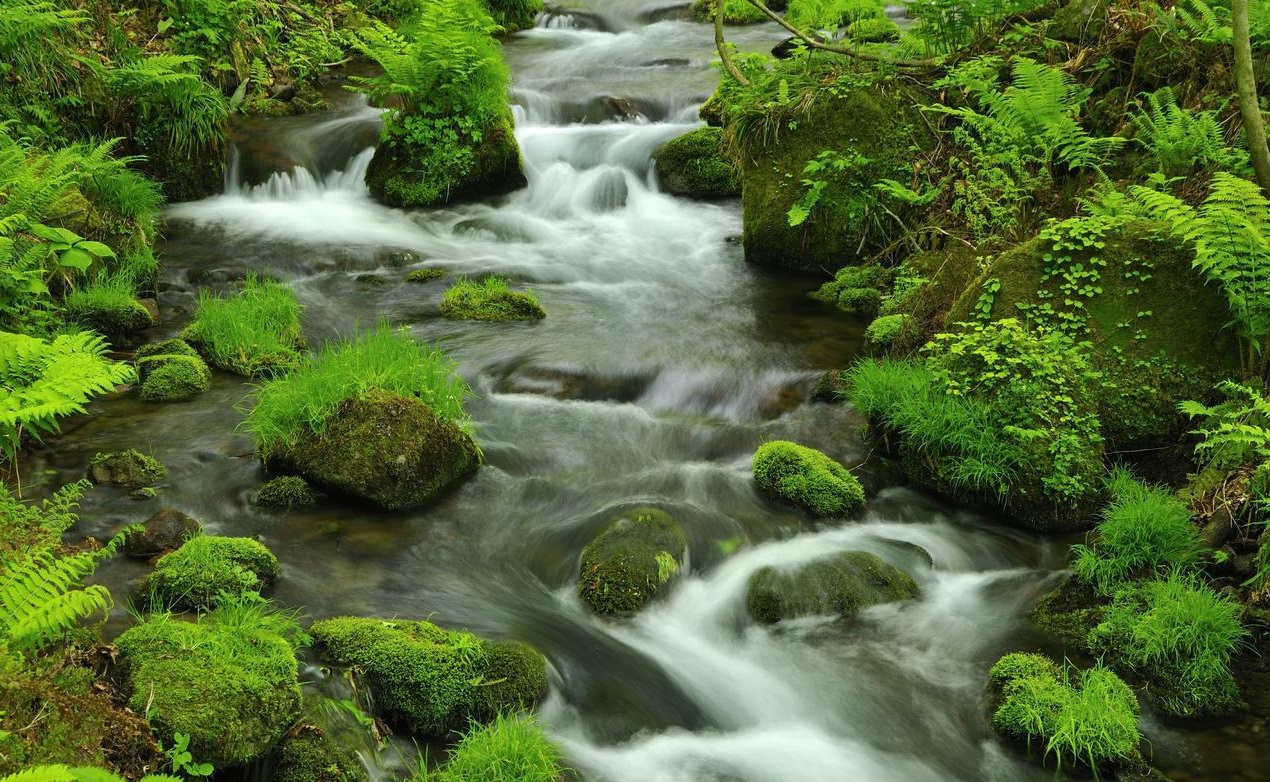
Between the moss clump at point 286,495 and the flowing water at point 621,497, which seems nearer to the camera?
the flowing water at point 621,497

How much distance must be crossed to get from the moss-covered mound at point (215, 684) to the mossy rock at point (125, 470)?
83.7 inches

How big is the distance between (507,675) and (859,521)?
283cm

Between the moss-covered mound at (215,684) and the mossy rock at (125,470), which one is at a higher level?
the moss-covered mound at (215,684)

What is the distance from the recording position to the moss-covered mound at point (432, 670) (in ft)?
14.2

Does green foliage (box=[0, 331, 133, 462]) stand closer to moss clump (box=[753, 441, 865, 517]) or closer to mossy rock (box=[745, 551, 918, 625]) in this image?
mossy rock (box=[745, 551, 918, 625])

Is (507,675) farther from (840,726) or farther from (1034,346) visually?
(1034,346)

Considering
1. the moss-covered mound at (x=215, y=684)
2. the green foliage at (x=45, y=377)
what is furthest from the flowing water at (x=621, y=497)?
the green foliage at (x=45, y=377)

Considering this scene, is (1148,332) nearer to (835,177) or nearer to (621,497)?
(621,497)

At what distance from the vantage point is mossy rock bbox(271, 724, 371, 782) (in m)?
3.72

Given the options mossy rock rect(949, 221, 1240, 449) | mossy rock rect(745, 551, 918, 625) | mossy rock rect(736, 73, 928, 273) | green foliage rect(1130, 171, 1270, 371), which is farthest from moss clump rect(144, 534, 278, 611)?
mossy rock rect(736, 73, 928, 273)

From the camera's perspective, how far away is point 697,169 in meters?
12.9

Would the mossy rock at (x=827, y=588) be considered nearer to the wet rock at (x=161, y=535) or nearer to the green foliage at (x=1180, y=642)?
the green foliage at (x=1180, y=642)

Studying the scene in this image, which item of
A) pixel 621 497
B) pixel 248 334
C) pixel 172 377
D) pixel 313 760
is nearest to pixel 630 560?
pixel 621 497

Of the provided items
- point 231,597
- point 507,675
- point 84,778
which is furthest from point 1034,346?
point 84,778
